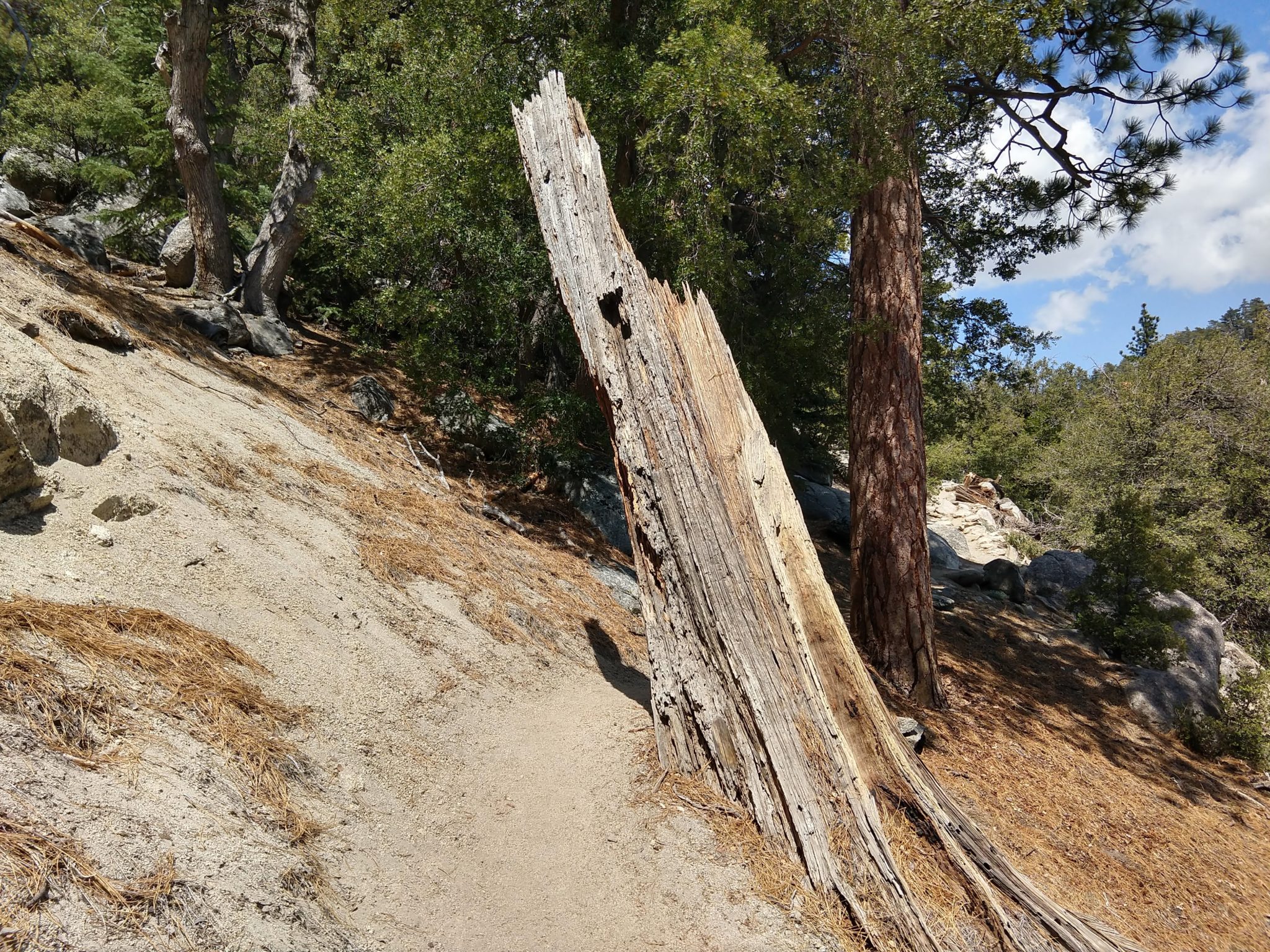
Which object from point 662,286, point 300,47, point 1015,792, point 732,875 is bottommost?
point 732,875

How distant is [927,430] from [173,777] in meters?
12.5

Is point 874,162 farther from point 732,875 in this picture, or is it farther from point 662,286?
point 732,875

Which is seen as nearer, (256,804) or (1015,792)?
(256,804)

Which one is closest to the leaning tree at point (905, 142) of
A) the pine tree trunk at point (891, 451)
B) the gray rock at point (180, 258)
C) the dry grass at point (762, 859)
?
the pine tree trunk at point (891, 451)

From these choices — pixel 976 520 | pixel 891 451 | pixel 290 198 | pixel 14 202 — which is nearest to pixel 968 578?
pixel 891 451

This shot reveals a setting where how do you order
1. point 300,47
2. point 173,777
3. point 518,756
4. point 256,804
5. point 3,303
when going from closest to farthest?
point 173,777 → point 256,804 → point 518,756 → point 3,303 → point 300,47

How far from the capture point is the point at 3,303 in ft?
17.2

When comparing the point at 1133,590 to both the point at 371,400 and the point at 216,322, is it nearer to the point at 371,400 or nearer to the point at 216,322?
the point at 371,400

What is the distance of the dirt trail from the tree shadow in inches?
4.8

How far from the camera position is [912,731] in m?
6.04

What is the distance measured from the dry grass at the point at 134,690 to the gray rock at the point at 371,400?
6007 millimetres

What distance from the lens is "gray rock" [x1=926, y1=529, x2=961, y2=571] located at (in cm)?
1374

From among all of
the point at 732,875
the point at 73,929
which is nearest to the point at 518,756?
the point at 732,875

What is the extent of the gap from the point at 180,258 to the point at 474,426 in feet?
14.9
